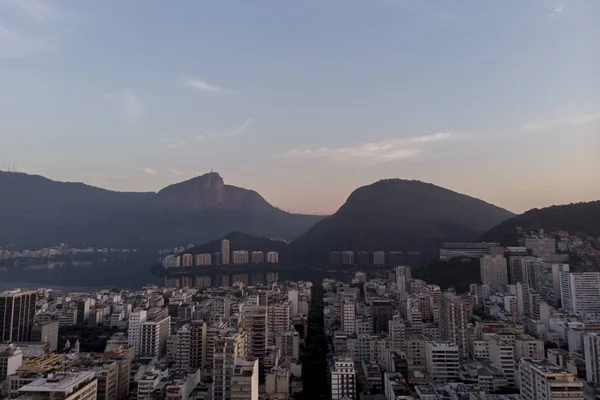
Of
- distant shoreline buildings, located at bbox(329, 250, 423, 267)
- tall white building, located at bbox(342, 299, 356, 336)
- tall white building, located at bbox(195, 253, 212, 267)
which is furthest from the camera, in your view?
tall white building, located at bbox(195, 253, 212, 267)

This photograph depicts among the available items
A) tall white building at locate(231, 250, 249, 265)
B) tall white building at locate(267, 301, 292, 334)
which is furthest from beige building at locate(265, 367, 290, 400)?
tall white building at locate(231, 250, 249, 265)

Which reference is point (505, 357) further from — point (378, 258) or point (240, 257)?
point (240, 257)

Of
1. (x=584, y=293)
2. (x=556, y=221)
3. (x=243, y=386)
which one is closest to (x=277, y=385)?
(x=243, y=386)

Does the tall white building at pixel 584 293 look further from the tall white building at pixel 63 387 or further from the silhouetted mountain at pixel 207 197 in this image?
the silhouetted mountain at pixel 207 197

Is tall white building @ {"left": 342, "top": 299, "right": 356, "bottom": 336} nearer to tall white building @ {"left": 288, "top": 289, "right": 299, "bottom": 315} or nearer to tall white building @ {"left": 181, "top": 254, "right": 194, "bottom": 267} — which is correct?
tall white building @ {"left": 288, "top": 289, "right": 299, "bottom": 315}

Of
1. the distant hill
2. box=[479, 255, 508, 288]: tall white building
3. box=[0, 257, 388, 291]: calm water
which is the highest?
the distant hill
